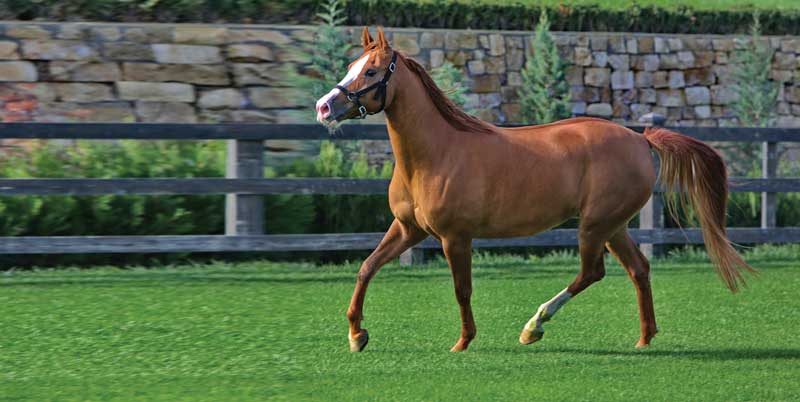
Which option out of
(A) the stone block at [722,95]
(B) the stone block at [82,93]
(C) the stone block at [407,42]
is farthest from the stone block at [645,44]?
(B) the stone block at [82,93]

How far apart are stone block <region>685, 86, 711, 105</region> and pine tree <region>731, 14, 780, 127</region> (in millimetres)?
386

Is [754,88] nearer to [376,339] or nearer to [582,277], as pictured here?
[582,277]

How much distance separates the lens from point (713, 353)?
20.6 feet

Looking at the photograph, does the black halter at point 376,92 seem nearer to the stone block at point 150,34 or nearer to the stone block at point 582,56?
the stone block at point 150,34

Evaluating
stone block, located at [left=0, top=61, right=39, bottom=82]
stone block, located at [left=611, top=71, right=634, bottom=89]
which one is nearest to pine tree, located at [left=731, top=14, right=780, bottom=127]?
stone block, located at [left=611, top=71, right=634, bottom=89]

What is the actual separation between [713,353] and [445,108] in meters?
1.87

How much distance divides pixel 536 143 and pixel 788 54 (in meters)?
12.7

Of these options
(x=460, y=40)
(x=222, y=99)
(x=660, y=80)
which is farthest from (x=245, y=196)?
(x=660, y=80)

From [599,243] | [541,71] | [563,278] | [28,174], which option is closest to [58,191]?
[28,174]

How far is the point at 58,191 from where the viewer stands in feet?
30.2

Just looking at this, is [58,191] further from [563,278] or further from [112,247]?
[563,278]

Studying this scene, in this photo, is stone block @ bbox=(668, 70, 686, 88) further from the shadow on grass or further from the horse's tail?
the shadow on grass

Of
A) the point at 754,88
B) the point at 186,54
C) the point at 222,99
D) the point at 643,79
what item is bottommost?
the point at 222,99

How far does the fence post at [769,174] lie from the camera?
11023 millimetres
